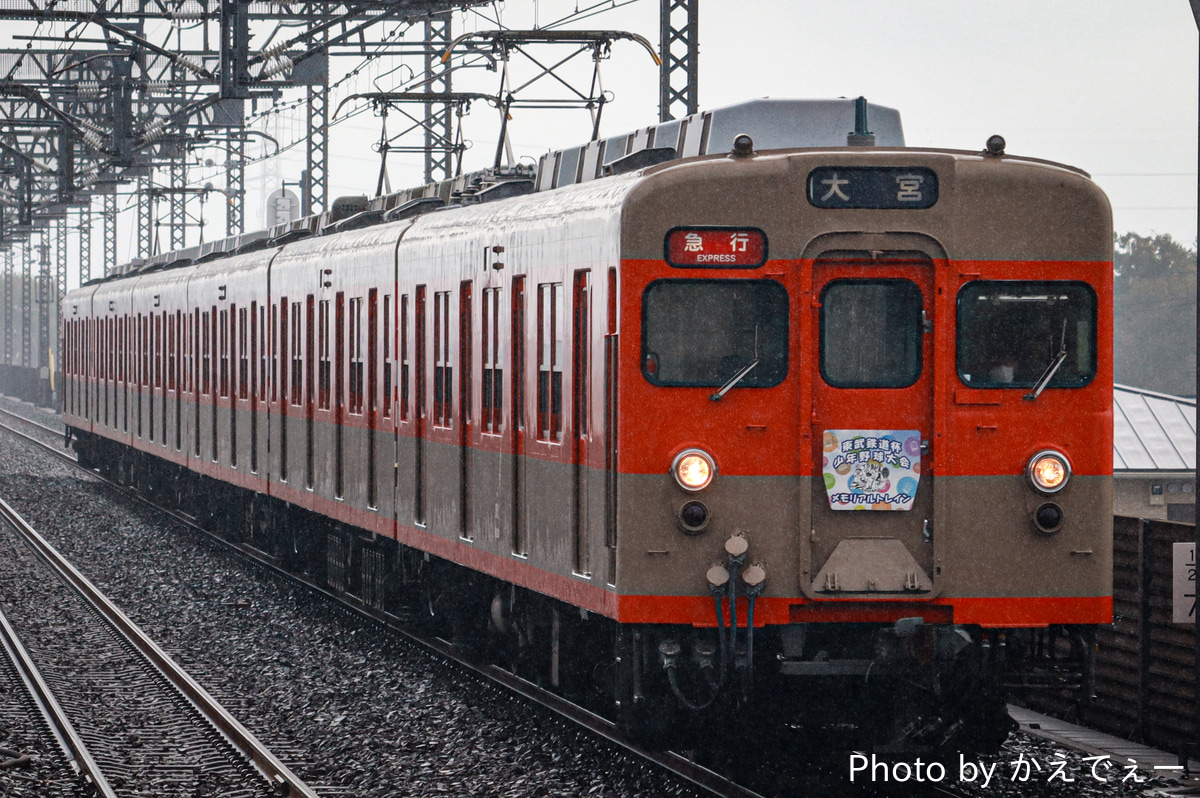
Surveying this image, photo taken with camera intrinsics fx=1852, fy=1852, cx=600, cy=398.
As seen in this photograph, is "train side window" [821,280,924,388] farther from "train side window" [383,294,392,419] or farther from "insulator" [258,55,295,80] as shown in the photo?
"insulator" [258,55,295,80]

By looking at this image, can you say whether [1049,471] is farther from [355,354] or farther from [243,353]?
[243,353]

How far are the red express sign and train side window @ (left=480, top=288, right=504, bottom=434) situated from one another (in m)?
2.48

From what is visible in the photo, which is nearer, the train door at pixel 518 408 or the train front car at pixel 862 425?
the train front car at pixel 862 425

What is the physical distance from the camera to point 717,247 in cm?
858

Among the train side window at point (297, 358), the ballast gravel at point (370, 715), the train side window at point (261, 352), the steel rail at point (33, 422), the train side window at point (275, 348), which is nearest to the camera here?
the ballast gravel at point (370, 715)

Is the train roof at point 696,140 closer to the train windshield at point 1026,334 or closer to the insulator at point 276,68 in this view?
the train windshield at point 1026,334

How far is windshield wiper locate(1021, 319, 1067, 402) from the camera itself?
8556mm

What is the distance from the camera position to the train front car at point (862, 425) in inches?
333

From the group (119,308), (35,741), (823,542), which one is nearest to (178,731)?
(35,741)

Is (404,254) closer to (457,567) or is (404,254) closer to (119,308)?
(457,567)

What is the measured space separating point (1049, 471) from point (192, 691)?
6306mm

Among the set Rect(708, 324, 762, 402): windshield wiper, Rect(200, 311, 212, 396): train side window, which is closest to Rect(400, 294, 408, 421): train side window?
Rect(708, 324, 762, 402): windshield wiper

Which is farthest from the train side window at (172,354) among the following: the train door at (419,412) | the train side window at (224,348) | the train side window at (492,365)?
the train side window at (492,365)

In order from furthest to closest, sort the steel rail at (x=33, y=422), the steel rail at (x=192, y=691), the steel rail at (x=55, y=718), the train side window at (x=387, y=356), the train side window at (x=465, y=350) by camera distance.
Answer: the steel rail at (x=33, y=422), the train side window at (x=387, y=356), the train side window at (x=465, y=350), the steel rail at (x=55, y=718), the steel rail at (x=192, y=691)
